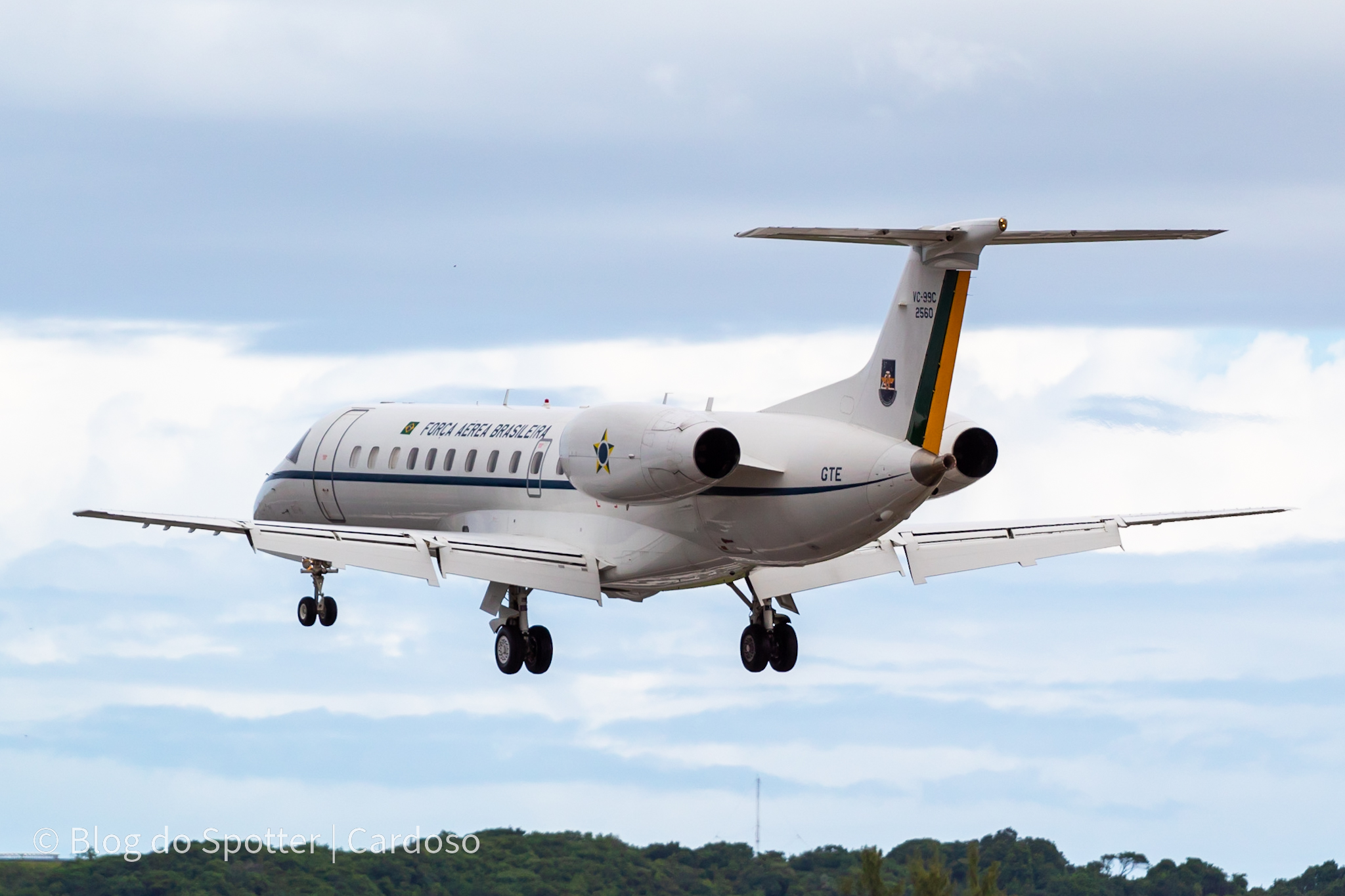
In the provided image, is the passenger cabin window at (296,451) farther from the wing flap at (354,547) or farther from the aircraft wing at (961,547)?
the aircraft wing at (961,547)

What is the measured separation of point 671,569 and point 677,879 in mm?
44147

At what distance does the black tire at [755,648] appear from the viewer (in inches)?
1213

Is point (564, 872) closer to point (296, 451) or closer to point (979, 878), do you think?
point (979, 878)

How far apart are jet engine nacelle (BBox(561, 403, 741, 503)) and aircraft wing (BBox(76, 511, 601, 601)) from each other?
104 inches

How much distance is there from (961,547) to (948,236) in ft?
24.9

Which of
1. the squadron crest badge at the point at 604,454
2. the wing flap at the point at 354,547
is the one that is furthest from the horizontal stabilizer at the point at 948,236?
the wing flap at the point at 354,547

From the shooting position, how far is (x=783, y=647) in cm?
3078

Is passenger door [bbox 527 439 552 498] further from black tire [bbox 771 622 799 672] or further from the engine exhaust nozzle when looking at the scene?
the engine exhaust nozzle

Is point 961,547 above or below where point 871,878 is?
above

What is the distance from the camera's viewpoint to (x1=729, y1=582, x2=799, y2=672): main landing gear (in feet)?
101

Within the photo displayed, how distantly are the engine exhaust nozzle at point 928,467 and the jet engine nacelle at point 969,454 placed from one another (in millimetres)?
987

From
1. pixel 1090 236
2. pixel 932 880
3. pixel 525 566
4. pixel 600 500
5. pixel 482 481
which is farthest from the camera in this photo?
pixel 932 880

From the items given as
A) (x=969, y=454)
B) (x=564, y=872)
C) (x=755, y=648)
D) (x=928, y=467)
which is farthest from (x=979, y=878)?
(x=928, y=467)

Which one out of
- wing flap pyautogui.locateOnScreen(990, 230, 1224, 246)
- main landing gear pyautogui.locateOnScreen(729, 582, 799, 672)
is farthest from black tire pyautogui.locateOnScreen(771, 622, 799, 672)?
wing flap pyautogui.locateOnScreen(990, 230, 1224, 246)
